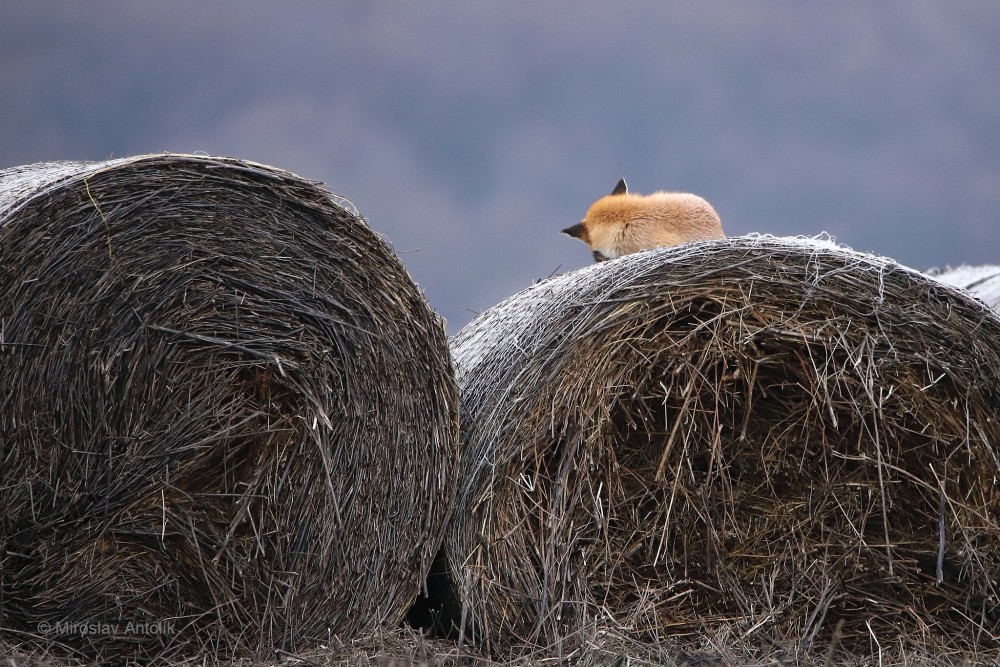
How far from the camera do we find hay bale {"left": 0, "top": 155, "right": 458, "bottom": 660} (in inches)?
132

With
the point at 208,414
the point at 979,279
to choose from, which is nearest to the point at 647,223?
the point at 208,414

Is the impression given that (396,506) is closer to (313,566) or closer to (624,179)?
(313,566)

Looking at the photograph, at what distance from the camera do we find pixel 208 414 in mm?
3553

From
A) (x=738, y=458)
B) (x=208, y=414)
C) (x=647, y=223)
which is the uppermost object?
(x=647, y=223)

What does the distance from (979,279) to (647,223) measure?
3.47 m

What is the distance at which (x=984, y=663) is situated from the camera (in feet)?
12.2

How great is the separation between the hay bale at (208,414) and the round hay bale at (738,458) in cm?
31

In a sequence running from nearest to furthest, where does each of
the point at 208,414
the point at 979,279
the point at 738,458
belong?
the point at 208,414 → the point at 738,458 → the point at 979,279

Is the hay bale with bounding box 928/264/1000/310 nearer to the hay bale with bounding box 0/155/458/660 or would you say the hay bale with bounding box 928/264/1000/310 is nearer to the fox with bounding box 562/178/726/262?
the fox with bounding box 562/178/726/262

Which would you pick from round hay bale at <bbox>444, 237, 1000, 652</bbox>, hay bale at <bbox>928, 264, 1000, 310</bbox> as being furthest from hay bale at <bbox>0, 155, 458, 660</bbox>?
hay bale at <bbox>928, 264, 1000, 310</bbox>

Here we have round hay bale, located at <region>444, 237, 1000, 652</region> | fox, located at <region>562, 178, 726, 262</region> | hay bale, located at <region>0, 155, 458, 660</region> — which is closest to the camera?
hay bale, located at <region>0, 155, 458, 660</region>

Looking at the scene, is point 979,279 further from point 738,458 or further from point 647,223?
point 738,458

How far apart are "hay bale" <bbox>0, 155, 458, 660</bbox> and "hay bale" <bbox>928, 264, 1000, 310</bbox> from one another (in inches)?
197

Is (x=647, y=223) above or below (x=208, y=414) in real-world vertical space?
above
